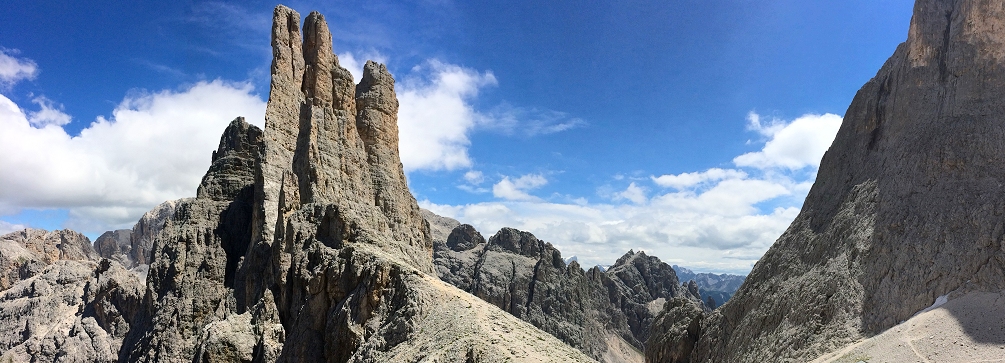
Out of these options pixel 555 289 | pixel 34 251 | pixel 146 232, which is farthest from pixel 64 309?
pixel 146 232

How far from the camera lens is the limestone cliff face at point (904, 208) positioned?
30141 millimetres

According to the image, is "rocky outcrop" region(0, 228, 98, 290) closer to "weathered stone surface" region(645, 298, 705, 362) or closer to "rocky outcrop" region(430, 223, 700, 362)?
"rocky outcrop" region(430, 223, 700, 362)

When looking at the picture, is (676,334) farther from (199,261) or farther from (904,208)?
(199,261)

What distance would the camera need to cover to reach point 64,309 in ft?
298

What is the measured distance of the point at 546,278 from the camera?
128 meters

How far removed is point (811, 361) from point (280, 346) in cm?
3788

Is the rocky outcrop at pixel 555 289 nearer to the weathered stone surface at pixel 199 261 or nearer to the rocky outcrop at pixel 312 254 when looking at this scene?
the rocky outcrop at pixel 312 254

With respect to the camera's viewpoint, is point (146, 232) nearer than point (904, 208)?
No

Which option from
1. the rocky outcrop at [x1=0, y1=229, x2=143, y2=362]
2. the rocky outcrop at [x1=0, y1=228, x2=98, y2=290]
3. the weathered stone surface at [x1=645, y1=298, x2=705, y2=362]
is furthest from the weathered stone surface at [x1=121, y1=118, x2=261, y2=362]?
the rocky outcrop at [x1=0, y1=228, x2=98, y2=290]

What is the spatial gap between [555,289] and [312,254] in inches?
3516

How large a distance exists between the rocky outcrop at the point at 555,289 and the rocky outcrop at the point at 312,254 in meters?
58.7

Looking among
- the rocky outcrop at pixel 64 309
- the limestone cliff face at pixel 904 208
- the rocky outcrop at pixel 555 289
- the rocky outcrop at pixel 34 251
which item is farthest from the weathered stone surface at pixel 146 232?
the limestone cliff face at pixel 904 208

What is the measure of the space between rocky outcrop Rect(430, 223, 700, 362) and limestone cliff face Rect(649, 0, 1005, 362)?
3140 inches

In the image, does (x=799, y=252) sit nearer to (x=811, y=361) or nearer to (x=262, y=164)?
(x=811, y=361)
